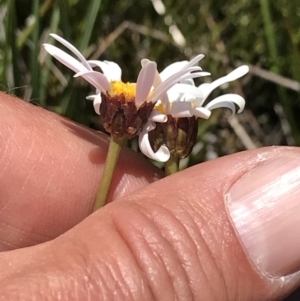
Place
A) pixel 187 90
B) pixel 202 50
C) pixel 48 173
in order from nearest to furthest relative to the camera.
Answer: pixel 187 90
pixel 48 173
pixel 202 50

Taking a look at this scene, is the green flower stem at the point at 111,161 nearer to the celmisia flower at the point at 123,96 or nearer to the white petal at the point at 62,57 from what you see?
the celmisia flower at the point at 123,96

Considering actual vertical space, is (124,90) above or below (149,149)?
above

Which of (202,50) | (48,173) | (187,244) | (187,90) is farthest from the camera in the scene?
(202,50)

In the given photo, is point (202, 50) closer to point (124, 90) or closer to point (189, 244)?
point (124, 90)

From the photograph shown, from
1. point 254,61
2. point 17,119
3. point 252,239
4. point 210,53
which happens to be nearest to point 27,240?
point 17,119

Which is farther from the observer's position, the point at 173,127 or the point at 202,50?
the point at 202,50

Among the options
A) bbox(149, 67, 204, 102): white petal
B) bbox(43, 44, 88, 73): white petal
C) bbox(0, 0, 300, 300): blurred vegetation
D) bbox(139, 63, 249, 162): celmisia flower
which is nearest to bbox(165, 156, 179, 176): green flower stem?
bbox(139, 63, 249, 162): celmisia flower

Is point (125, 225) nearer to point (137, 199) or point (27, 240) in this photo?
point (137, 199)

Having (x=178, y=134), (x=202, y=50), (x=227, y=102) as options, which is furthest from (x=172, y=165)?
(x=202, y=50)
